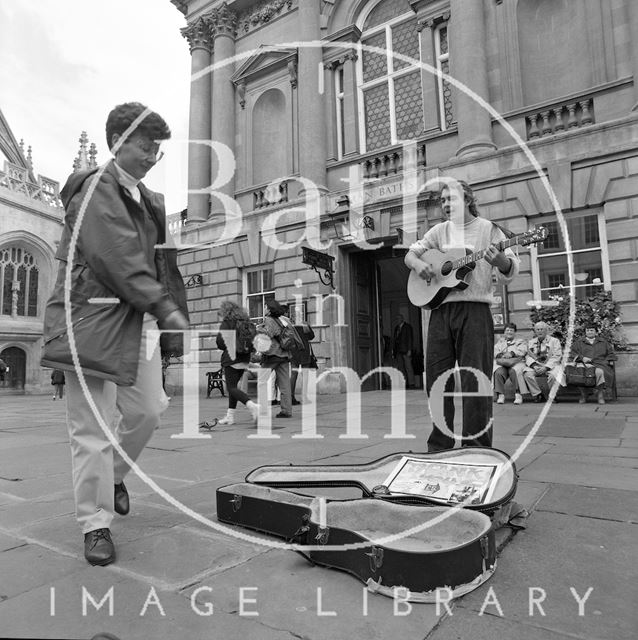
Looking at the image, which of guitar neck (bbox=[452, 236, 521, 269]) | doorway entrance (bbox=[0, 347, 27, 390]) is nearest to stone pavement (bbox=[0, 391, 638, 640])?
guitar neck (bbox=[452, 236, 521, 269])

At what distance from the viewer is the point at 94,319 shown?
6.70 ft

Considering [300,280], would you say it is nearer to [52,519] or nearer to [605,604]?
[52,519]

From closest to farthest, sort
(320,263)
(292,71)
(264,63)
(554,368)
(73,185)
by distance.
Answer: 1. (73,185)
2. (554,368)
3. (320,263)
4. (292,71)
5. (264,63)

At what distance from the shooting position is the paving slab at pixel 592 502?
233 cm

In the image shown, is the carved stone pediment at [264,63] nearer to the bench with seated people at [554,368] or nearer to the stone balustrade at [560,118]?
the stone balustrade at [560,118]

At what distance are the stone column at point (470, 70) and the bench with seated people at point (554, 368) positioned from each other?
16.0 feet

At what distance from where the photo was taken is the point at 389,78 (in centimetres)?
1330

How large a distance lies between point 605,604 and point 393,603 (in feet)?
2.01

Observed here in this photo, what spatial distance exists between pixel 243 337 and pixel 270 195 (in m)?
8.74

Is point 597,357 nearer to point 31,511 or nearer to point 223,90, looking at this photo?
point 31,511

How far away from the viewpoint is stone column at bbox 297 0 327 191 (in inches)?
537

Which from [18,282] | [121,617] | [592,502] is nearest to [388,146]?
[592,502]

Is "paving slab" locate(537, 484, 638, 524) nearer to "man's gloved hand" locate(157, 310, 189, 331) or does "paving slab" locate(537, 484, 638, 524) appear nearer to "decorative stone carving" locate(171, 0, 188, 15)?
"man's gloved hand" locate(157, 310, 189, 331)

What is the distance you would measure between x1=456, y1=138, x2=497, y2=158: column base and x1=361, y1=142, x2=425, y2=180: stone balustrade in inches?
50.1
